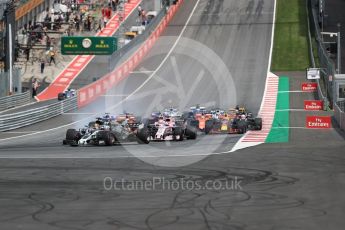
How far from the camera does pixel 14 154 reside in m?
26.0

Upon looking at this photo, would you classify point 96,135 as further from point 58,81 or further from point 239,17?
point 239,17

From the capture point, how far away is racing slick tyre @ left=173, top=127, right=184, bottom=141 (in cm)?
2988

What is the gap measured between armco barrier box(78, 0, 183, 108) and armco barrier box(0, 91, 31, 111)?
13.9 feet

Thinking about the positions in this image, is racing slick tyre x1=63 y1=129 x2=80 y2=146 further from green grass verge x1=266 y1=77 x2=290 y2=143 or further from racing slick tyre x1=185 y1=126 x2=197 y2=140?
green grass verge x1=266 y1=77 x2=290 y2=143

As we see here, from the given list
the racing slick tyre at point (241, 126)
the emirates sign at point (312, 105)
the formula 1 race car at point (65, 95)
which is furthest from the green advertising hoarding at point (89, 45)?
the racing slick tyre at point (241, 126)

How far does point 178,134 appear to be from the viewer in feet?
98.4

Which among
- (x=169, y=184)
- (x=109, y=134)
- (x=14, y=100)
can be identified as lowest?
(x=169, y=184)

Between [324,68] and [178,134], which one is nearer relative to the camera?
[178,134]

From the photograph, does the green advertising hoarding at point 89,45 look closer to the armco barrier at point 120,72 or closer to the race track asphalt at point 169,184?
the armco barrier at point 120,72

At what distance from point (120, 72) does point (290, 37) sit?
17697mm

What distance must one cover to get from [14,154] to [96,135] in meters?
3.58

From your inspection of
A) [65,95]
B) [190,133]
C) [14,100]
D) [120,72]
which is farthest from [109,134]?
[120,72]

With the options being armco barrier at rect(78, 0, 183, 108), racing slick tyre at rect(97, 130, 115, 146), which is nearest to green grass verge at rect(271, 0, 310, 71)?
armco barrier at rect(78, 0, 183, 108)

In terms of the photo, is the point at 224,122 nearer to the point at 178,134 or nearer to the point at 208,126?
the point at 208,126
